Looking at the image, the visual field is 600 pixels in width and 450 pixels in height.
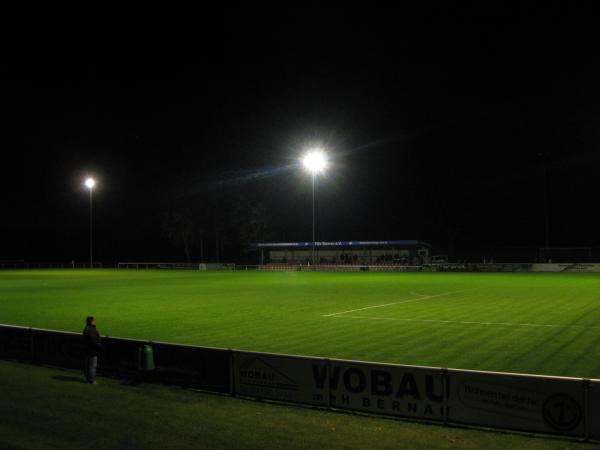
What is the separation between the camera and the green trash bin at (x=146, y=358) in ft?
36.9

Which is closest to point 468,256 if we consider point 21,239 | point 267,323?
point 267,323

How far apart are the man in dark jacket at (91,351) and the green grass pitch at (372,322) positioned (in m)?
4.51

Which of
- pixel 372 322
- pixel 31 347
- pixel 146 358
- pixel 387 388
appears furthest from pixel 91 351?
pixel 372 322

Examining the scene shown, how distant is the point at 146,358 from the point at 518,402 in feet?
22.7

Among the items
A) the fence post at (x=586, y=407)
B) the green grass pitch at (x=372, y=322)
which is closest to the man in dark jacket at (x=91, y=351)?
the green grass pitch at (x=372, y=322)

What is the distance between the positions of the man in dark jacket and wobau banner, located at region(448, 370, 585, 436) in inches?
280

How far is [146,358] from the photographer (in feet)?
37.0

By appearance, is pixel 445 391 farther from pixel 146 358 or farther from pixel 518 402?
pixel 146 358

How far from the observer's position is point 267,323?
20.2 m

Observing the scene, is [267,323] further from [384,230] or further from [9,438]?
[384,230]

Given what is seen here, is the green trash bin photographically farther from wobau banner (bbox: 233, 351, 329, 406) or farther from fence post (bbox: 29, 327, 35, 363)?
fence post (bbox: 29, 327, 35, 363)

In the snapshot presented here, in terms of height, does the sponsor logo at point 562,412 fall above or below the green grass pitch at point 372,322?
above

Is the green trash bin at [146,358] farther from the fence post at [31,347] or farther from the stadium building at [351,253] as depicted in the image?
the stadium building at [351,253]

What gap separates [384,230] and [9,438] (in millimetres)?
92919
